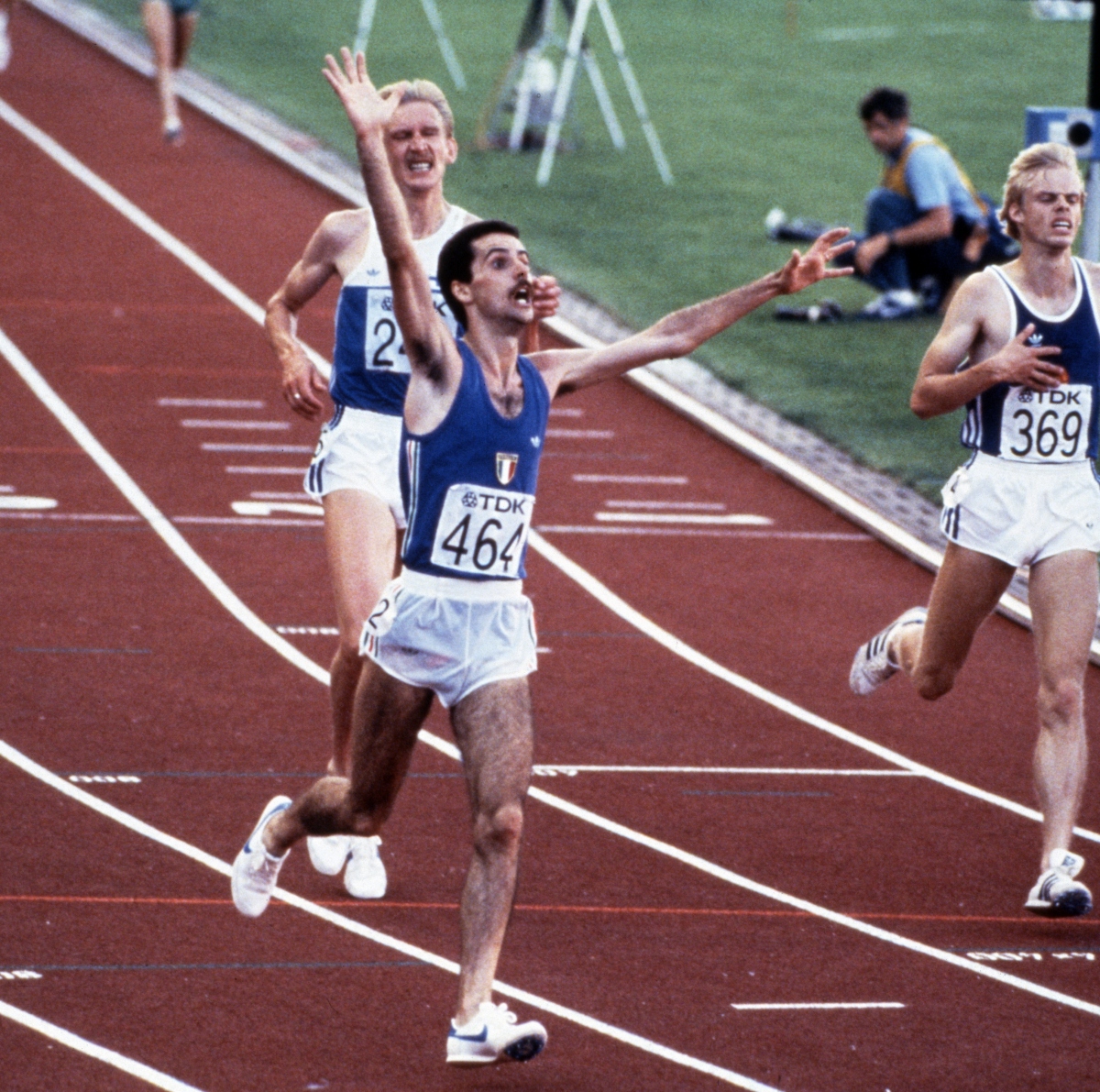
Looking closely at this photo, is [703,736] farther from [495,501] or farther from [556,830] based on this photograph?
[495,501]

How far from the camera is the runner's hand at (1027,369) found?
22.1 ft

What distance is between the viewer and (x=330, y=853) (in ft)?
23.1

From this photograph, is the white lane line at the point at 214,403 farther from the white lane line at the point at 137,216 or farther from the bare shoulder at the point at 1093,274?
the bare shoulder at the point at 1093,274

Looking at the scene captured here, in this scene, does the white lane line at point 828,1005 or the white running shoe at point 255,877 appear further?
the white running shoe at point 255,877

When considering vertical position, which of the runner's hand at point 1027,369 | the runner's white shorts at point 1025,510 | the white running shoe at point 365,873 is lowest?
the white running shoe at point 365,873

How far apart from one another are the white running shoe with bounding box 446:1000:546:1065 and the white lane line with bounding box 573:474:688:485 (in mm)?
7452

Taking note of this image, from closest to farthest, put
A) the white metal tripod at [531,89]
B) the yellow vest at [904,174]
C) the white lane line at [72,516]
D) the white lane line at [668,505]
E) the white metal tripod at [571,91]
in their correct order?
the white lane line at [72,516] → the white lane line at [668,505] → the yellow vest at [904,174] → the white metal tripod at [571,91] → the white metal tripod at [531,89]

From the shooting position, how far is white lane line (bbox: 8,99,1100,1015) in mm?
6758

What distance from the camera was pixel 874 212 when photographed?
52.5 ft

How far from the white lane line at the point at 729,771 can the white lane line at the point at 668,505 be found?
3931mm

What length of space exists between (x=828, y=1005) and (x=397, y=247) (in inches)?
89.1

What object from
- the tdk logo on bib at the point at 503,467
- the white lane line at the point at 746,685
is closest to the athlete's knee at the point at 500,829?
the tdk logo on bib at the point at 503,467

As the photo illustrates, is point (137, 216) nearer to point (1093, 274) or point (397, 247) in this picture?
point (1093, 274)

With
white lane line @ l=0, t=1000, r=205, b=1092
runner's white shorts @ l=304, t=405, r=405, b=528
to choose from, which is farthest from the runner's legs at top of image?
white lane line @ l=0, t=1000, r=205, b=1092
